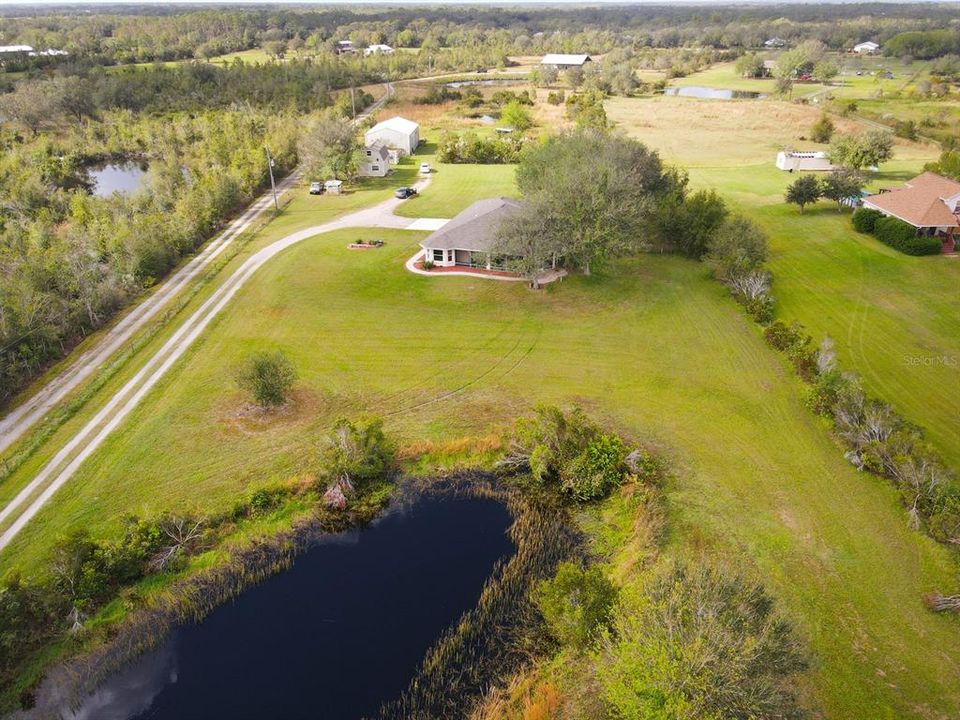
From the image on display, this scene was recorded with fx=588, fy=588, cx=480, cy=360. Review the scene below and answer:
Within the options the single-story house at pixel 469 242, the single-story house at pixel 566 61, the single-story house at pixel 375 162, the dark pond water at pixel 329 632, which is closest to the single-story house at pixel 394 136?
the single-story house at pixel 375 162

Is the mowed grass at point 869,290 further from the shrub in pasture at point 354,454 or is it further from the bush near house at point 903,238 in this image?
the shrub in pasture at point 354,454

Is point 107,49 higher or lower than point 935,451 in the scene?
higher

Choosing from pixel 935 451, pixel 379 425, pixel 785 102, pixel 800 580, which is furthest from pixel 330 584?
pixel 785 102

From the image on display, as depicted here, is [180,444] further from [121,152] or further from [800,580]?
[121,152]

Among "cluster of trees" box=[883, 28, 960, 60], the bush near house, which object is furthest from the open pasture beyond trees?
"cluster of trees" box=[883, 28, 960, 60]

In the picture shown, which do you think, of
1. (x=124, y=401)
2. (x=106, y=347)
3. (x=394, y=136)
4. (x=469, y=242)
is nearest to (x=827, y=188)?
(x=469, y=242)

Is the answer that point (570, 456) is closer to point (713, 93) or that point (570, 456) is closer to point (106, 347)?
point (106, 347)
